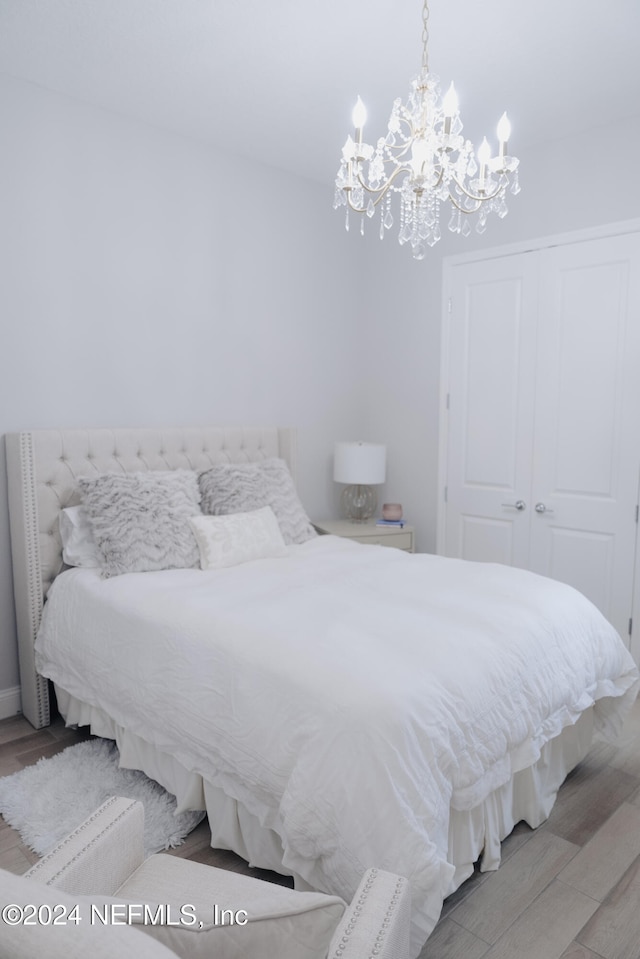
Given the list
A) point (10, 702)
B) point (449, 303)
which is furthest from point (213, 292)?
point (10, 702)

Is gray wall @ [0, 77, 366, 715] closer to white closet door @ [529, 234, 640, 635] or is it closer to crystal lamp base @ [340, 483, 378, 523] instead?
crystal lamp base @ [340, 483, 378, 523]

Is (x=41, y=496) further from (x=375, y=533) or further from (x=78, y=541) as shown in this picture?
(x=375, y=533)

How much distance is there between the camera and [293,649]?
1.77 meters

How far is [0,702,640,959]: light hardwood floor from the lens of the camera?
63.2 inches

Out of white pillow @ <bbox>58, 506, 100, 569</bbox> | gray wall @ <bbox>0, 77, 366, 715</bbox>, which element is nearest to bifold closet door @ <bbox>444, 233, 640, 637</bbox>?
gray wall @ <bbox>0, 77, 366, 715</bbox>

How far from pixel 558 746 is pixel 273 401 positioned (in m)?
2.51

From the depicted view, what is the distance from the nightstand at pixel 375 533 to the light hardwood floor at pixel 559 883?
5.60 feet

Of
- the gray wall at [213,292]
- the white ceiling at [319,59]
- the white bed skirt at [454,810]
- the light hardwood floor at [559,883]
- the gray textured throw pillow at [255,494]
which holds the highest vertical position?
the white ceiling at [319,59]

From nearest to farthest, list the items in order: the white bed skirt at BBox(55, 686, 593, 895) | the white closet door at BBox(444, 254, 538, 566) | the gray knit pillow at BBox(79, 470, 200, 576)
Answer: the white bed skirt at BBox(55, 686, 593, 895) < the gray knit pillow at BBox(79, 470, 200, 576) < the white closet door at BBox(444, 254, 538, 566)

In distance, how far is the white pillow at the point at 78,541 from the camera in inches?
109

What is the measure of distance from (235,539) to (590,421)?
6.57 ft

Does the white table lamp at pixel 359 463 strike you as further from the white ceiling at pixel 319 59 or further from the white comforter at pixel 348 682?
the white ceiling at pixel 319 59

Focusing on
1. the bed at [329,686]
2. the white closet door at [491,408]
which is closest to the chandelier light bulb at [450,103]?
the bed at [329,686]

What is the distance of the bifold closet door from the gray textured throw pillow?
119cm
